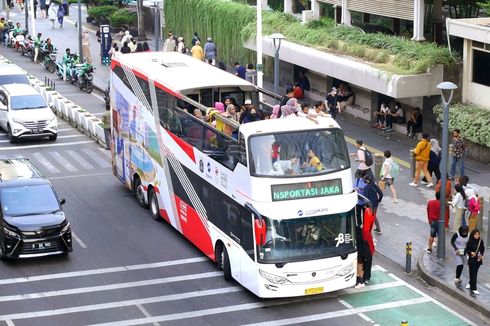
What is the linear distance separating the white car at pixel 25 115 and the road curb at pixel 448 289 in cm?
1796

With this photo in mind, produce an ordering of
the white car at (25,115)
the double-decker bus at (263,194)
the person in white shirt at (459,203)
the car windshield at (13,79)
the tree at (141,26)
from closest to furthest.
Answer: the double-decker bus at (263,194) → the person in white shirt at (459,203) → the white car at (25,115) → the car windshield at (13,79) → the tree at (141,26)

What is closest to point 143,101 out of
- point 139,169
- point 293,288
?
point 139,169

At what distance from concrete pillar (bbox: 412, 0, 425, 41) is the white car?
13.8m

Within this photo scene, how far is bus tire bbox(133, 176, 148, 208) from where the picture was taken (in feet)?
99.4

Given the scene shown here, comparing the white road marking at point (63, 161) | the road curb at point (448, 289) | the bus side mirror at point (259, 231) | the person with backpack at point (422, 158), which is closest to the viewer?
the bus side mirror at point (259, 231)

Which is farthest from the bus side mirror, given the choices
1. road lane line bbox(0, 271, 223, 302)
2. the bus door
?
road lane line bbox(0, 271, 223, 302)

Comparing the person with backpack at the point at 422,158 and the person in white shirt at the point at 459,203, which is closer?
the person in white shirt at the point at 459,203

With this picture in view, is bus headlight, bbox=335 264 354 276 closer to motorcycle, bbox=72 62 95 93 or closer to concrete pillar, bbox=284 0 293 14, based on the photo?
concrete pillar, bbox=284 0 293 14

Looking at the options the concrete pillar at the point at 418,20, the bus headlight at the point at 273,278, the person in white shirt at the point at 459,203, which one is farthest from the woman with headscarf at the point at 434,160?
the bus headlight at the point at 273,278

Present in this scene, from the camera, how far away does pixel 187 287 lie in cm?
2411

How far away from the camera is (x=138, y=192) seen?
30.6 m

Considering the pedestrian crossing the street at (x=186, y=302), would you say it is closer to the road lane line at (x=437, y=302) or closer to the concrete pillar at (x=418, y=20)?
the road lane line at (x=437, y=302)

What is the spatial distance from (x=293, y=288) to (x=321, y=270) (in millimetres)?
715

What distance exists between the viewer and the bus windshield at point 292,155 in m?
22.2
